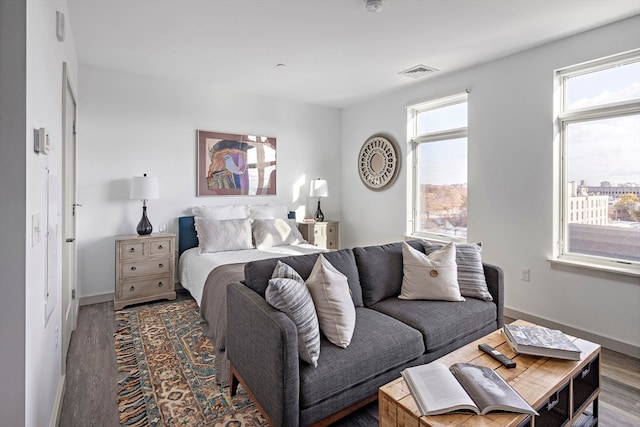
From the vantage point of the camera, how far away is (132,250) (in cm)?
370

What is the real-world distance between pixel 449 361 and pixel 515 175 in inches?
96.6

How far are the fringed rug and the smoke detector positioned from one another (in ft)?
9.18

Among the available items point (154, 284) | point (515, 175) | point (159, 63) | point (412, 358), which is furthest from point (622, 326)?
point (159, 63)

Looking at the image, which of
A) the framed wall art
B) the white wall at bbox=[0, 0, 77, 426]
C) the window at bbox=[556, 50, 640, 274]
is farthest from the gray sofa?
the framed wall art

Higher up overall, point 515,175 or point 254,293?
point 515,175

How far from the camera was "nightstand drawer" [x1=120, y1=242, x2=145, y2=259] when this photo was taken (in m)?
3.64

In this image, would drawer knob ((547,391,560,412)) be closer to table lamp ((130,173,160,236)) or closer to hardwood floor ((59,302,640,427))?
hardwood floor ((59,302,640,427))

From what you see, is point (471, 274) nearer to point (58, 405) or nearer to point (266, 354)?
point (266, 354)

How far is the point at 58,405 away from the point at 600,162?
4.34 meters

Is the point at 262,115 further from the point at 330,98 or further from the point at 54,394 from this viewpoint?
the point at 54,394

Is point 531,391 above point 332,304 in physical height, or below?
below

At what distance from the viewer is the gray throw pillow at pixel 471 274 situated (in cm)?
259

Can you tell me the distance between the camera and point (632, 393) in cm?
218

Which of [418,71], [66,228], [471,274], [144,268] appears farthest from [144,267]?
[418,71]
